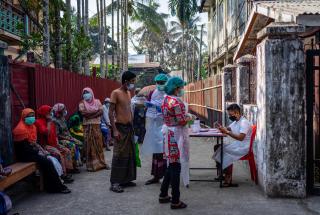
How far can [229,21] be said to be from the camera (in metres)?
20.9

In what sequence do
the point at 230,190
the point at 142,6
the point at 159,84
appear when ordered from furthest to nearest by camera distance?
the point at 142,6
the point at 159,84
the point at 230,190

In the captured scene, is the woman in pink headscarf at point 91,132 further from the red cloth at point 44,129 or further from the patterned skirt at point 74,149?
the red cloth at point 44,129

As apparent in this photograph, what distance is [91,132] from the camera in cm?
880

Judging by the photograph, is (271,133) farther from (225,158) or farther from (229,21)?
(229,21)

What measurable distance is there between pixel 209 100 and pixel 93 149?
7542mm

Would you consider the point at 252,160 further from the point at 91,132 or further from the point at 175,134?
the point at 91,132

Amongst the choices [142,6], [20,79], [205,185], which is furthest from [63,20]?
[142,6]

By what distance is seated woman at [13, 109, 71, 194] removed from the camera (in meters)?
6.51

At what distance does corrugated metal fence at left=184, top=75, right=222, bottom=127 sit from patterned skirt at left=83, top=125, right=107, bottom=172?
510cm

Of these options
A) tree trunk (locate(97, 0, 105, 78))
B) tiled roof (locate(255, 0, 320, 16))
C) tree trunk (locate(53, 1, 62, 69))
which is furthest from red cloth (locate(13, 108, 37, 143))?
tree trunk (locate(97, 0, 105, 78))

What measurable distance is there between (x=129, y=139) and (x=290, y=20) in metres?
2.93

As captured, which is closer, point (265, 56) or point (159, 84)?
point (265, 56)

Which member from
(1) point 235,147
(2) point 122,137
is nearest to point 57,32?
(2) point 122,137

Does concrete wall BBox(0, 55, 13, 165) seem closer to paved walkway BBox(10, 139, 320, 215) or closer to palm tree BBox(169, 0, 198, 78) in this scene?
paved walkway BBox(10, 139, 320, 215)
